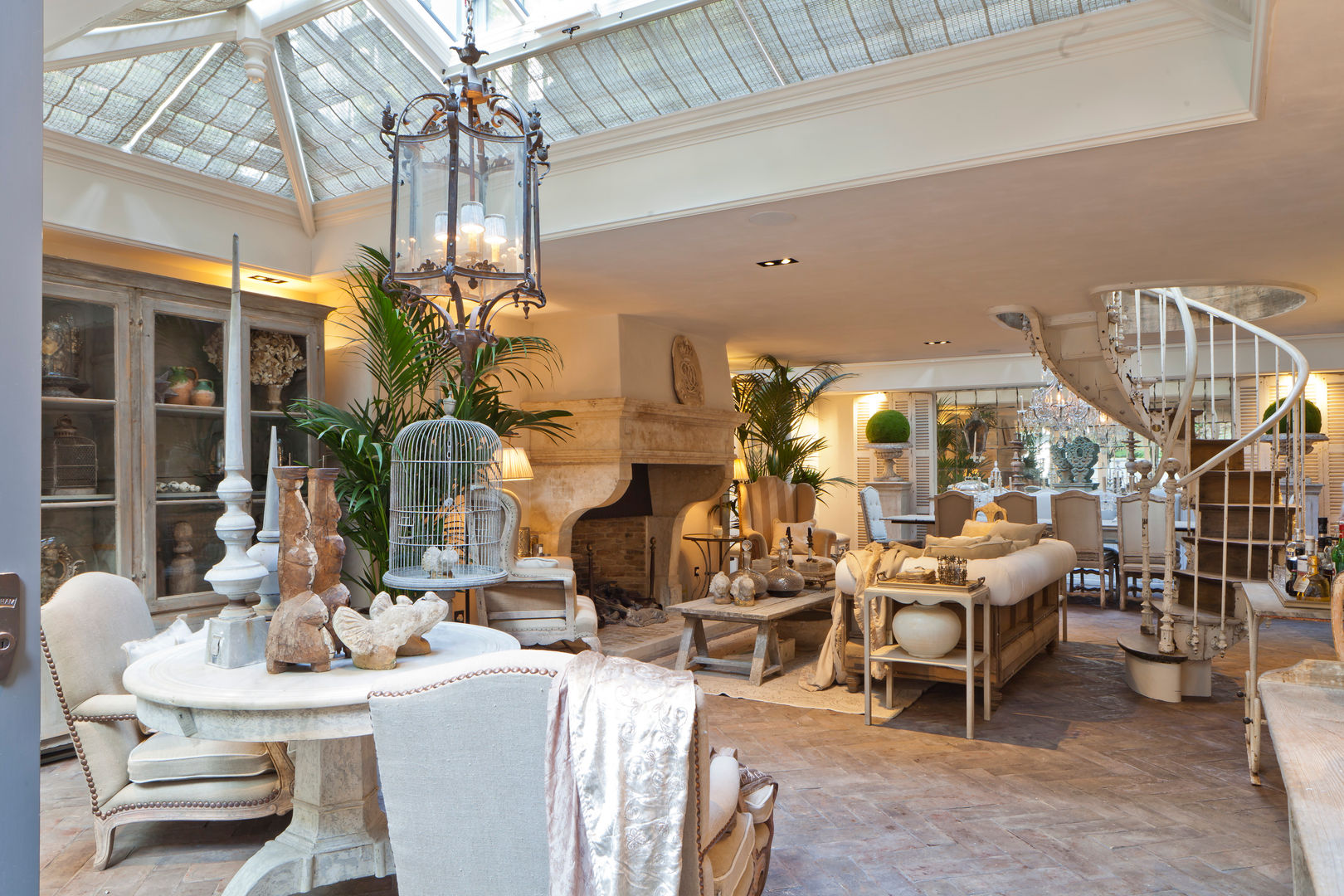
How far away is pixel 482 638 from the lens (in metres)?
2.79

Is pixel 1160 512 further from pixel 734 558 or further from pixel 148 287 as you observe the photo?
pixel 148 287

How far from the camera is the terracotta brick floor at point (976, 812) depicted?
2654 millimetres

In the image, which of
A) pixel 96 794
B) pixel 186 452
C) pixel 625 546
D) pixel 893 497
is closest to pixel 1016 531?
pixel 625 546

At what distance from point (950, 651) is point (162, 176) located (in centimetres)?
469

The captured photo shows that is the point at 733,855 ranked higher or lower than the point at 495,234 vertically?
lower

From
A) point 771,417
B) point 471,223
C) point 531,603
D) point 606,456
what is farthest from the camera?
point 771,417

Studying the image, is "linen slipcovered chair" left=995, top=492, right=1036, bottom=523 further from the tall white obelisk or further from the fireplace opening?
the tall white obelisk

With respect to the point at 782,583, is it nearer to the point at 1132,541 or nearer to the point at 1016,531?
the point at 1016,531

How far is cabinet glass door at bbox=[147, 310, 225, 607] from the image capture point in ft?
13.8

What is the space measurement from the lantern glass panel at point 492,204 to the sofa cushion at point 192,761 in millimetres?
1720

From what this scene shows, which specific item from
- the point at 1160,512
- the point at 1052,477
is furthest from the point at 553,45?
the point at 1052,477

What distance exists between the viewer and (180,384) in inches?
170

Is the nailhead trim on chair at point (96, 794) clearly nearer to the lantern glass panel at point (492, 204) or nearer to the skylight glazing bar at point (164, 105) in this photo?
the lantern glass panel at point (492, 204)

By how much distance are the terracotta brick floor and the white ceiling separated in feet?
7.91
